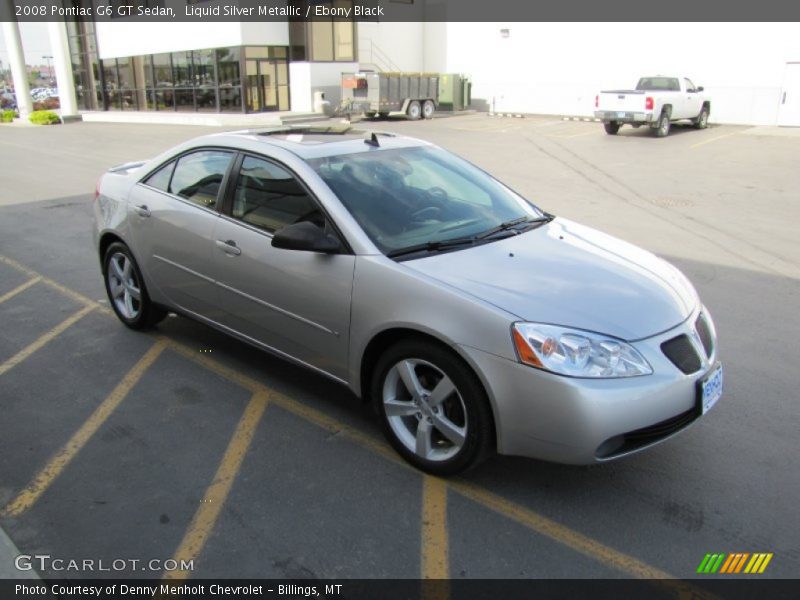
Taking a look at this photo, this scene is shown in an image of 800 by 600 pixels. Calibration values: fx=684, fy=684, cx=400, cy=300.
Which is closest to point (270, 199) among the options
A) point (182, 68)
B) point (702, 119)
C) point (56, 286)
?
point (56, 286)

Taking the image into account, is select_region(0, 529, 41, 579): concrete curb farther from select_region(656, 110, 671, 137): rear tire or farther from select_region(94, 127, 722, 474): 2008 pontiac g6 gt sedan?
select_region(656, 110, 671, 137): rear tire

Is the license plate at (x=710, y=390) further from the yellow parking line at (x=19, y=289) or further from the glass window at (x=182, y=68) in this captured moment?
the glass window at (x=182, y=68)

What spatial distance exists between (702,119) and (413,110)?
470 inches

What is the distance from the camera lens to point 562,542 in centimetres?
299

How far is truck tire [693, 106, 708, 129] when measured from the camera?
2203 cm

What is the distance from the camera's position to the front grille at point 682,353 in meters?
3.12

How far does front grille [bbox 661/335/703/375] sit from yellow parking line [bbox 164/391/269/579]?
2.20 metres

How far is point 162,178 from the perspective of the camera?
5027mm

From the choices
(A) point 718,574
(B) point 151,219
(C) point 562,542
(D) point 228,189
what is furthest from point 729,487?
(B) point 151,219

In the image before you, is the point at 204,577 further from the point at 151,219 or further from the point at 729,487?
the point at 151,219

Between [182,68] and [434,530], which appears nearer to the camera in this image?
[434,530]

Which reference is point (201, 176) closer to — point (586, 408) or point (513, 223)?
point (513, 223)

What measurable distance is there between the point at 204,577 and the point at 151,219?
2880 millimetres

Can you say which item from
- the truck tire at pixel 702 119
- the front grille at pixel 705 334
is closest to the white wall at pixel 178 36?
the truck tire at pixel 702 119
